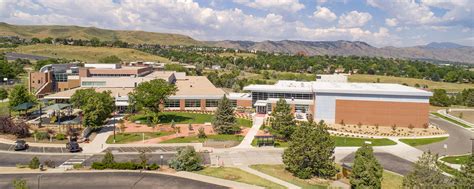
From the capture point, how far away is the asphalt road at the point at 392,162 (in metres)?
46.7

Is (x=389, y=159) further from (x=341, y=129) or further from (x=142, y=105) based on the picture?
(x=142, y=105)

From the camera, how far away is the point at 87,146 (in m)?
53.6

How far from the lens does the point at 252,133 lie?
6347cm

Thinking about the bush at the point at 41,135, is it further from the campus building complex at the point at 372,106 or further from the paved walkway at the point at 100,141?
the campus building complex at the point at 372,106

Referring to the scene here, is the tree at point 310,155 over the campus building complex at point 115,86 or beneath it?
beneath

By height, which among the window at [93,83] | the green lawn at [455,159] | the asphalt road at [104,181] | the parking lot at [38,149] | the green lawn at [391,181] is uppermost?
the window at [93,83]

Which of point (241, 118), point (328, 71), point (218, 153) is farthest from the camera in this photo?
point (328, 71)

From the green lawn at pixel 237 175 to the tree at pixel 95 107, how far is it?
2487cm

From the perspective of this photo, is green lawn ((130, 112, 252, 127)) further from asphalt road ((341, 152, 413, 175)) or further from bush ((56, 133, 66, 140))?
asphalt road ((341, 152, 413, 175))

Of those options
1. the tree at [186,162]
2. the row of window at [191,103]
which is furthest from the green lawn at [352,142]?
the row of window at [191,103]

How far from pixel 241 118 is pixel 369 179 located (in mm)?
41751

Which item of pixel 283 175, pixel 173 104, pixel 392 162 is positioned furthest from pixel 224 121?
pixel 392 162

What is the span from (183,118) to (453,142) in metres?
48.1

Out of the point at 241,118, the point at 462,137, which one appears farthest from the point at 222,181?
the point at 462,137
